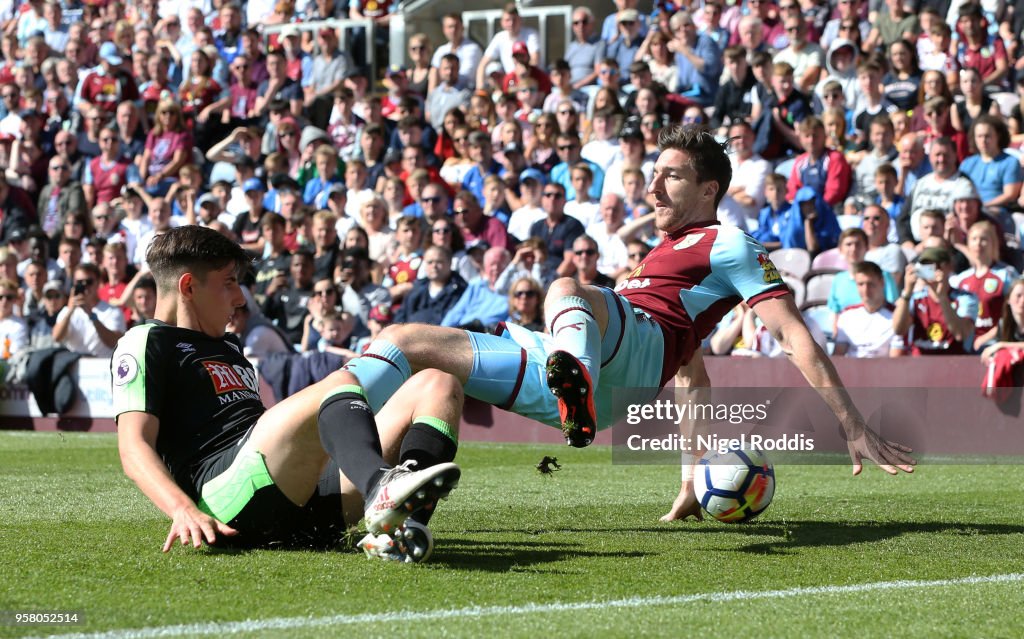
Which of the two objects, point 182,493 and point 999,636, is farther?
point 182,493

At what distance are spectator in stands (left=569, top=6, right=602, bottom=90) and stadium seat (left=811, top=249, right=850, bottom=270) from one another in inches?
217

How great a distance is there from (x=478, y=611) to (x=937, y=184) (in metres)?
9.56

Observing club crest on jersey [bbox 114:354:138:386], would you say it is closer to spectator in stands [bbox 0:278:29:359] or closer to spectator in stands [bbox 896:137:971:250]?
spectator in stands [bbox 896:137:971:250]

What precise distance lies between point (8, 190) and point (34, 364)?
17.3 feet

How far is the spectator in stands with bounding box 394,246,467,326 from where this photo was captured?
44.0 feet

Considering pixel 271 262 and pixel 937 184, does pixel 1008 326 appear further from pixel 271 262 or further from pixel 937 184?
pixel 271 262

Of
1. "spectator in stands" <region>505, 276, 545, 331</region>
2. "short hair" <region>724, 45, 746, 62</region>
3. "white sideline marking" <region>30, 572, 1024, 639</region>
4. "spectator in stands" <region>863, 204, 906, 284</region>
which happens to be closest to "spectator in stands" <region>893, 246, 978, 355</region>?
"spectator in stands" <region>863, 204, 906, 284</region>

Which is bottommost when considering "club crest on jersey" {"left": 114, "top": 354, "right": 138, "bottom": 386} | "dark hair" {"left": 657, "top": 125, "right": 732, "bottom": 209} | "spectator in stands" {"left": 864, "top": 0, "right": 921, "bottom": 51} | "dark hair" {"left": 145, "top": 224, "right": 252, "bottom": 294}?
"club crest on jersey" {"left": 114, "top": 354, "right": 138, "bottom": 386}

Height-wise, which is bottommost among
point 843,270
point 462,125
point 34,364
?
point 34,364

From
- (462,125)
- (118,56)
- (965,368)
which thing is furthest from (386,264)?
(118,56)

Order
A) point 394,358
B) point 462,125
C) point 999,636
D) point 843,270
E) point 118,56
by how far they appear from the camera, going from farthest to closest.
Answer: point 118,56 < point 462,125 < point 843,270 < point 394,358 < point 999,636

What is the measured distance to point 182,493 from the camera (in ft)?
15.2

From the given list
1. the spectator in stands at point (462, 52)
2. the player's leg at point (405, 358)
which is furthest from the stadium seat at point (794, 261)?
the player's leg at point (405, 358)

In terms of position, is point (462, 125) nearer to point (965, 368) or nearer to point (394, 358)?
point (965, 368)
